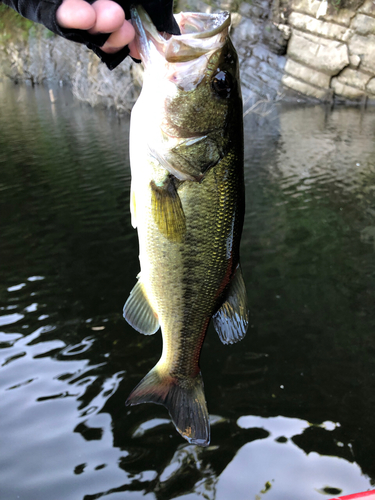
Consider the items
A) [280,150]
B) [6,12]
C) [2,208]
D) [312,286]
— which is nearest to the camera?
[312,286]

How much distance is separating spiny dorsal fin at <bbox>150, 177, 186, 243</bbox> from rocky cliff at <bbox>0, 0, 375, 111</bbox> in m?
24.3

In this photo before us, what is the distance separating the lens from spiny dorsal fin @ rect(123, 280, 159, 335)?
2.21 meters

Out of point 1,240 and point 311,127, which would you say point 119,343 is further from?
point 311,127

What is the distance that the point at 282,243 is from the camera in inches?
383

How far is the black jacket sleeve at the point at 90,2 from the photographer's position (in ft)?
4.61

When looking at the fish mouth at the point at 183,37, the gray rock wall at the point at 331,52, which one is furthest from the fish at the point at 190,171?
the gray rock wall at the point at 331,52

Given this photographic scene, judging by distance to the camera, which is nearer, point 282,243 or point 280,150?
point 282,243

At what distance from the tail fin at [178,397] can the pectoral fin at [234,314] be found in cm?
34

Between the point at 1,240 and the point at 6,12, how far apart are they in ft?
145

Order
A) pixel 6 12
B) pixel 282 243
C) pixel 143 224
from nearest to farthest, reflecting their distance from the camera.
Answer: pixel 143 224 → pixel 282 243 → pixel 6 12

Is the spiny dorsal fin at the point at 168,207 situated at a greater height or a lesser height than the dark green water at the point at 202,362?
greater

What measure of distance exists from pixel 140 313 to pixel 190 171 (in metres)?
0.78

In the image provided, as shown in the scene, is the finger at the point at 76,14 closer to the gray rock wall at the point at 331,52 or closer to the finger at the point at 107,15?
the finger at the point at 107,15

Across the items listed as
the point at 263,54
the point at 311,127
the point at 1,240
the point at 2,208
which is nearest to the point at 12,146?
the point at 2,208
